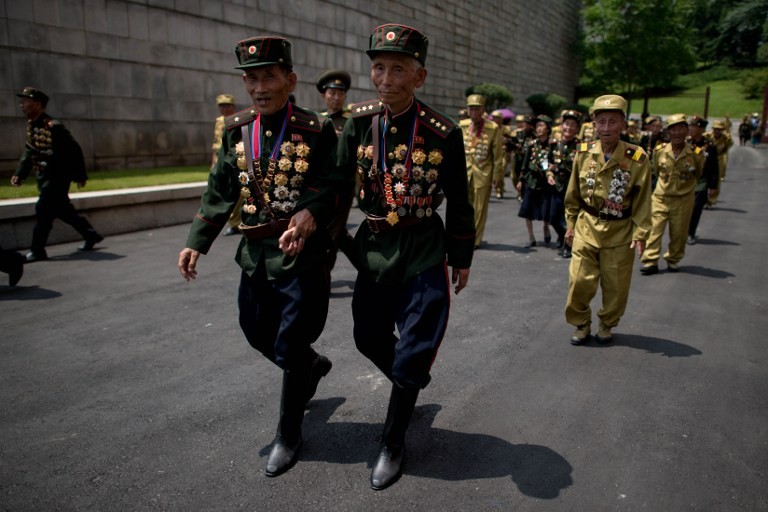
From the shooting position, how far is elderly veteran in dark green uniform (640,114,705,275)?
8.27 metres

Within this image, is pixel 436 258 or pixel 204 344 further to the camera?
pixel 204 344

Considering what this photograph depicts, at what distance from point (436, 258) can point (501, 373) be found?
5.80ft

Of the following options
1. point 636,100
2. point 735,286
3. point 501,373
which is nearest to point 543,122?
point 735,286

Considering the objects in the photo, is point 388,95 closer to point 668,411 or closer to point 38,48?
point 668,411

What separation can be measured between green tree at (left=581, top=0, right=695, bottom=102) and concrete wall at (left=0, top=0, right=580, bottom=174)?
75.9 feet

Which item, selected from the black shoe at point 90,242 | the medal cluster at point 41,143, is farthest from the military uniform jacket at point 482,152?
the medal cluster at point 41,143

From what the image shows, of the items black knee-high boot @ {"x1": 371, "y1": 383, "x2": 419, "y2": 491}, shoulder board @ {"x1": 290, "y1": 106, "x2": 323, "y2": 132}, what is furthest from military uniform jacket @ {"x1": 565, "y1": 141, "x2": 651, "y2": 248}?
shoulder board @ {"x1": 290, "y1": 106, "x2": 323, "y2": 132}

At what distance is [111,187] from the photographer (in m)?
10.9

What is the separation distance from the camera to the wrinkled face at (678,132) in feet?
26.5

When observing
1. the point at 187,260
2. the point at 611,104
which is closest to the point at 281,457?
the point at 187,260

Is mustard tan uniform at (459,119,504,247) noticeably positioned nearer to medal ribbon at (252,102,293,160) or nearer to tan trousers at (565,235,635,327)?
tan trousers at (565,235,635,327)

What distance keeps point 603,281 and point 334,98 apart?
3533mm

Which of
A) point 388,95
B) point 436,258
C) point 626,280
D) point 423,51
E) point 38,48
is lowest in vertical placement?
point 626,280

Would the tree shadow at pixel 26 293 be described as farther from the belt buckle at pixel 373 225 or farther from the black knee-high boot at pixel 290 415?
the belt buckle at pixel 373 225
